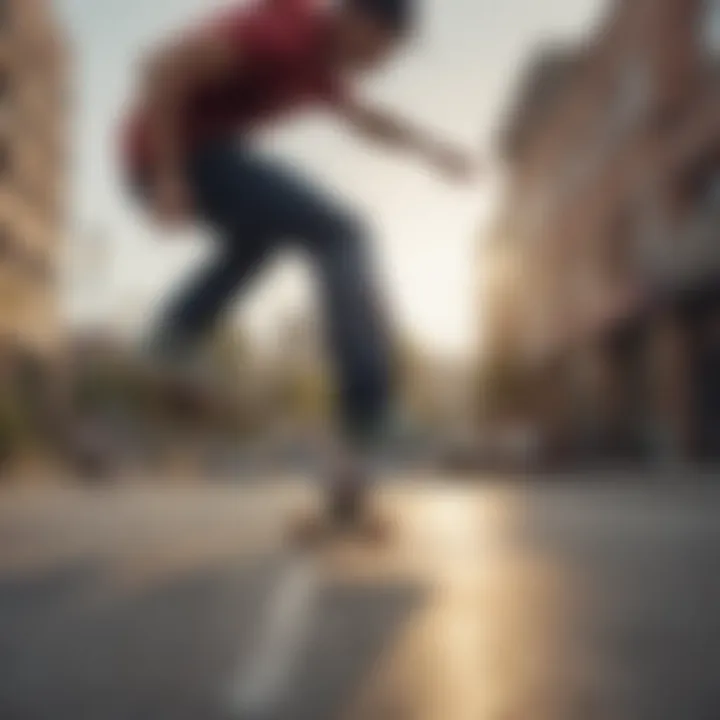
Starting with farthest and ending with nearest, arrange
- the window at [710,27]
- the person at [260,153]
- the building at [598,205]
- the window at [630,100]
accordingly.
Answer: the window at [710,27], the window at [630,100], the building at [598,205], the person at [260,153]

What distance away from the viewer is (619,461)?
2920 mm

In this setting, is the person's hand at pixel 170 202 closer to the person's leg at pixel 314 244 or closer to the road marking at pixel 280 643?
the person's leg at pixel 314 244

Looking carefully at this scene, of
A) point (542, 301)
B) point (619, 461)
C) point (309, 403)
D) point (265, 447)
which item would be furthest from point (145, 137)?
point (619, 461)

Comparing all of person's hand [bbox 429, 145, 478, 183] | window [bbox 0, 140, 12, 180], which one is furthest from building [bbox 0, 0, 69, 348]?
person's hand [bbox 429, 145, 478, 183]

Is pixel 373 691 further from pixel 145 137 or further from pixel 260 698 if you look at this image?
pixel 145 137

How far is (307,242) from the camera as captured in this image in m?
1.56

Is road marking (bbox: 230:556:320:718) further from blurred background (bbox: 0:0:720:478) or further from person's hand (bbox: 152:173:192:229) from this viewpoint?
person's hand (bbox: 152:173:192:229)

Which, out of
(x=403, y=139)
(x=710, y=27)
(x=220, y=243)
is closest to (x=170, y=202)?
(x=220, y=243)

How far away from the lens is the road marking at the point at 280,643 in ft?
3.69

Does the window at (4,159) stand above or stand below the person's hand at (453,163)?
below

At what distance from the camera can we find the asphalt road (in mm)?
1131

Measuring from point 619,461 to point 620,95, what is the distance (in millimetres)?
Result: 1033

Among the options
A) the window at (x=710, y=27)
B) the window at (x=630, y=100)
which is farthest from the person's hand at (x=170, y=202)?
the window at (x=710, y=27)

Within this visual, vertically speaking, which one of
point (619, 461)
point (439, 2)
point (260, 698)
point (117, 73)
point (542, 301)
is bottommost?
point (260, 698)
